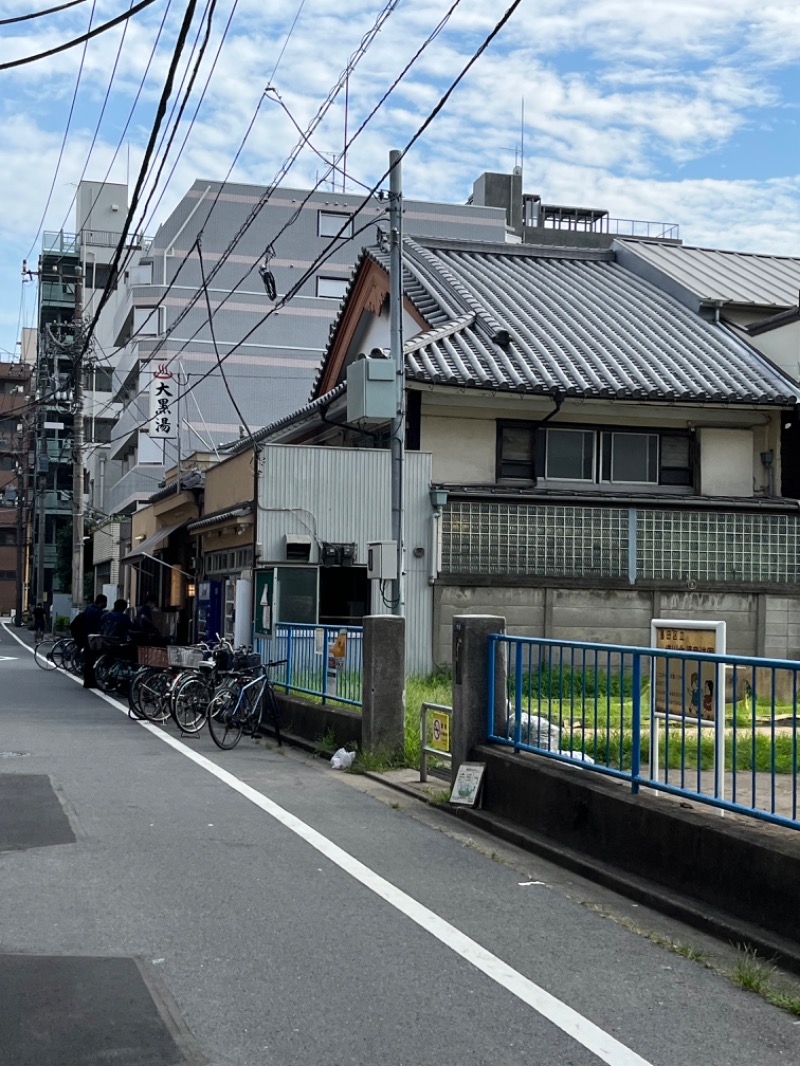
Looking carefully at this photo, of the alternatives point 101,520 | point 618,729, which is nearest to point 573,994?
point 618,729

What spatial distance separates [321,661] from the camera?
631 inches

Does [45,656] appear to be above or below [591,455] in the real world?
below

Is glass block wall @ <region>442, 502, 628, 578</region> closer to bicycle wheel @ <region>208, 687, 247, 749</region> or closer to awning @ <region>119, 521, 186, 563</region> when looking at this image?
bicycle wheel @ <region>208, 687, 247, 749</region>

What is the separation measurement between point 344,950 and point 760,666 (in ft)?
9.19

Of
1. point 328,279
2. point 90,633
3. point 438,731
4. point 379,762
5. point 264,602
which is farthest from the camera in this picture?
point 328,279

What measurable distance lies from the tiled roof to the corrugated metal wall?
31.0 ft

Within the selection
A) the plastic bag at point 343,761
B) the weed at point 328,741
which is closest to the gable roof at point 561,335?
the weed at point 328,741

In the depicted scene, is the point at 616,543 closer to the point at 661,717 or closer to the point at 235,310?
the point at 661,717

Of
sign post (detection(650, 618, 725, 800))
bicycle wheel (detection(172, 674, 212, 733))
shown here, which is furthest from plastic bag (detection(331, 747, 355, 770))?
sign post (detection(650, 618, 725, 800))

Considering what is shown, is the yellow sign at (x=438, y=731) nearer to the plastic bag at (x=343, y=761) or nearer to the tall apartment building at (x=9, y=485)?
the plastic bag at (x=343, y=761)

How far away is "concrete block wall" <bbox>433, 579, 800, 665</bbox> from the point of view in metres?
21.5

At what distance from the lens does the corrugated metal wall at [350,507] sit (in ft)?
69.8

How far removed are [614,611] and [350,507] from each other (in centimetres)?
508

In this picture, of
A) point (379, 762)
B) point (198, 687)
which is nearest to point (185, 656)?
point (198, 687)
